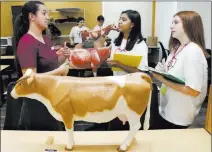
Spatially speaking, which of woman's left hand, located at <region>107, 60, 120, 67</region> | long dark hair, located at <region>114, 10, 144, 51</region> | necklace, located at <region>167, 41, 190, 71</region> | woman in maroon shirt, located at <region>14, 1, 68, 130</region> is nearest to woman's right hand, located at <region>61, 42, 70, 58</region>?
woman in maroon shirt, located at <region>14, 1, 68, 130</region>

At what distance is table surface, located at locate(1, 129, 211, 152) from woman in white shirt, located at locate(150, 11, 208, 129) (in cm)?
10

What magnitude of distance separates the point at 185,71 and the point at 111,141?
1.56 ft

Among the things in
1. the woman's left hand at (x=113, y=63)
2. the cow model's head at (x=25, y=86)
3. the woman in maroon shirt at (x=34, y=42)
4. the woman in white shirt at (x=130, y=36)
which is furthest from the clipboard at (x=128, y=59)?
the cow model's head at (x=25, y=86)

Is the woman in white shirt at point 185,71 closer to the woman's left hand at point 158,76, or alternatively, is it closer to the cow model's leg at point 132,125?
the woman's left hand at point 158,76

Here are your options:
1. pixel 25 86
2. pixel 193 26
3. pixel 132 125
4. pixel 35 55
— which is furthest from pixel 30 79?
pixel 193 26

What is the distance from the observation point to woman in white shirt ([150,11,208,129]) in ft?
3.86

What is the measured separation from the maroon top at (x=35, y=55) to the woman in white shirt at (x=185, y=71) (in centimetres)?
49

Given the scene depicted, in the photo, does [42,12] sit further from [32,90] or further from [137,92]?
[137,92]

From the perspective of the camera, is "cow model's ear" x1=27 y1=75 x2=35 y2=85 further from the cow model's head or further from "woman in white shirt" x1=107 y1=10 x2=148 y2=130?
"woman in white shirt" x1=107 y1=10 x2=148 y2=130

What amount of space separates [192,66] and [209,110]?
259 mm

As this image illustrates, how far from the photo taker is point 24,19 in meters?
1.19

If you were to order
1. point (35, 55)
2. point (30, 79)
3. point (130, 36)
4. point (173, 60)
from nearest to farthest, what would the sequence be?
point (30, 79), point (35, 55), point (173, 60), point (130, 36)

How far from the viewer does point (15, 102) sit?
1.41m

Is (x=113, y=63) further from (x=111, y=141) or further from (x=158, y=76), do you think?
(x=111, y=141)
